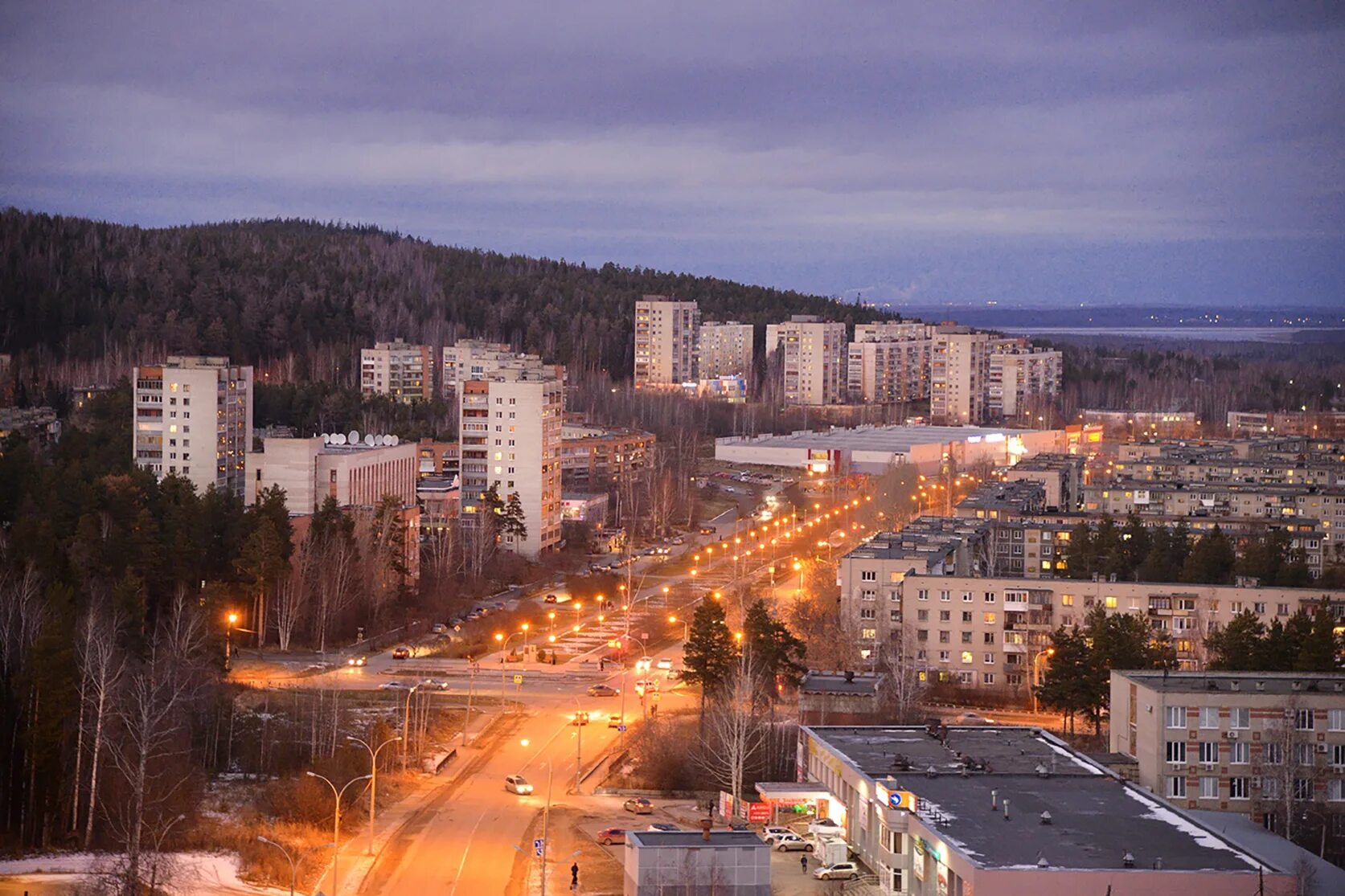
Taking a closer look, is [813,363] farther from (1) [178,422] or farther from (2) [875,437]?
(1) [178,422]

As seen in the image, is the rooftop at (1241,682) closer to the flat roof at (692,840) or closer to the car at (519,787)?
the flat roof at (692,840)

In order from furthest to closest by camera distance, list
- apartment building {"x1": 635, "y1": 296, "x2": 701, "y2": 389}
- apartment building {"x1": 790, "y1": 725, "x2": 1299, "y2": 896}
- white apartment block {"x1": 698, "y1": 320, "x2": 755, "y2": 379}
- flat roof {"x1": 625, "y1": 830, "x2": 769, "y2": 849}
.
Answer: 1. white apartment block {"x1": 698, "y1": 320, "x2": 755, "y2": 379}
2. apartment building {"x1": 635, "y1": 296, "x2": 701, "y2": 389}
3. flat roof {"x1": 625, "y1": 830, "x2": 769, "y2": 849}
4. apartment building {"x1": 790, "y1": 725, "x2": 1299, "y2": 896}

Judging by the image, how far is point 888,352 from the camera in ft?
177

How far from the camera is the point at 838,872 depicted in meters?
10.8

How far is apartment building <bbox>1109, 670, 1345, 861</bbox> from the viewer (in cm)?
1248

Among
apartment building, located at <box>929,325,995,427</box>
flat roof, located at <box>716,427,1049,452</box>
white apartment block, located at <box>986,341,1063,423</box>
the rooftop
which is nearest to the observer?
the rooftop

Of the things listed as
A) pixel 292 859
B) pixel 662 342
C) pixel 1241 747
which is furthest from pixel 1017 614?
pixel 662 342

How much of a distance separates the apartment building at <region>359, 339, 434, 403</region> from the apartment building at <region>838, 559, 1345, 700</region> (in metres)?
24.0

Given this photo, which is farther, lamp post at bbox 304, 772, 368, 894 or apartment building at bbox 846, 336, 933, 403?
apartment building at bbox 846, 336, 933, 403

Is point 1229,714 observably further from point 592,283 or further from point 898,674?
point 592,283

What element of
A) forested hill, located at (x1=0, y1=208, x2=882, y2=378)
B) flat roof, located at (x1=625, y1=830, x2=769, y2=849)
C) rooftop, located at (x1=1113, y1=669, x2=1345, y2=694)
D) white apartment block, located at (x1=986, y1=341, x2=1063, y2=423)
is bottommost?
flat roof, located at (x1=625, y1=830, x2=769, y2=849)

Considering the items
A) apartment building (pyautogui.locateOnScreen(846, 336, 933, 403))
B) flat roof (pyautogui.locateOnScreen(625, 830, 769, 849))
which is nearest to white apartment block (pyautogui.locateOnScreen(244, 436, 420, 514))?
flat roof (pyautogui.locateOnScreen(625, 830, 769, 849))

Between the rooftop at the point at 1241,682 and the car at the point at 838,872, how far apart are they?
9.81 feet

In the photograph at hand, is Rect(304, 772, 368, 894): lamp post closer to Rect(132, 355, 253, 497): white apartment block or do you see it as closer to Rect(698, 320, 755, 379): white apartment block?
Rect(132, 355, 253, 497): white apartment block
